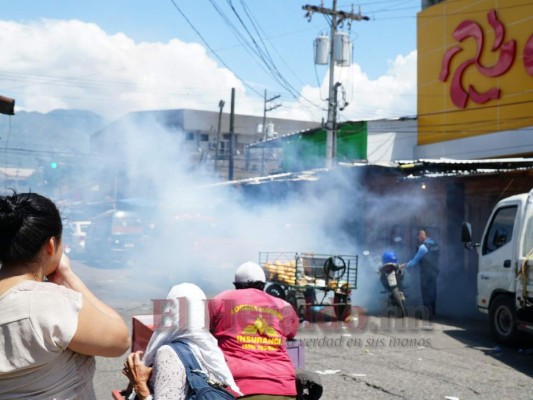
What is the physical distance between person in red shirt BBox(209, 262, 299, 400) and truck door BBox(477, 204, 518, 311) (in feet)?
20.5

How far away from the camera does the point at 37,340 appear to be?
194 cm

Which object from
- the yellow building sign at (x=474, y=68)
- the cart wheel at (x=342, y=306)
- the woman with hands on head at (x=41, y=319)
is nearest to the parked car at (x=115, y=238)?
the yellow building sign at (x=474, y=68)

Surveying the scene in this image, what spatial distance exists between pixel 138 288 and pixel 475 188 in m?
9.14

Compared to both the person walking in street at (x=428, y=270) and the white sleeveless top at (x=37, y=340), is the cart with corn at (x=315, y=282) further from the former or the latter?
the white sleeveless top at (x=37, y=340)

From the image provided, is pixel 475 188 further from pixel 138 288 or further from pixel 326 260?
pixel 138 288

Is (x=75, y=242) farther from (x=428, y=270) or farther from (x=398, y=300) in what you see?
(x=398, y=300)

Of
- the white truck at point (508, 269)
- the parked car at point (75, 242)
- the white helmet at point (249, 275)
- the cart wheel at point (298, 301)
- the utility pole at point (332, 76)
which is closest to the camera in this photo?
the white helmet at point (249, 275)

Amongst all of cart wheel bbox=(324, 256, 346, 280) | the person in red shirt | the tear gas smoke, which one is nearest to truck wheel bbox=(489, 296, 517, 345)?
cart wheel bbox=(324, 256, 346, 280)

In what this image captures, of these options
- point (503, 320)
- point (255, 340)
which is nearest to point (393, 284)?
point (503, 320)

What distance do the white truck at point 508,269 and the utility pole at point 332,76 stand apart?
33.7 feet

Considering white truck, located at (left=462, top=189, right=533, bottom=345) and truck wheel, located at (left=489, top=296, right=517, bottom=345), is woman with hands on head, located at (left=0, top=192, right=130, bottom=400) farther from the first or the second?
truck wheel, located at (left=489, top=296, right=517, bottom=345)

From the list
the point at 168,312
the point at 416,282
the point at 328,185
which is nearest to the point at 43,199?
the point at 168,312

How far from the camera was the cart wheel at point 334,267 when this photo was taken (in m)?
10.4

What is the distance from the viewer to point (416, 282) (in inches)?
537
